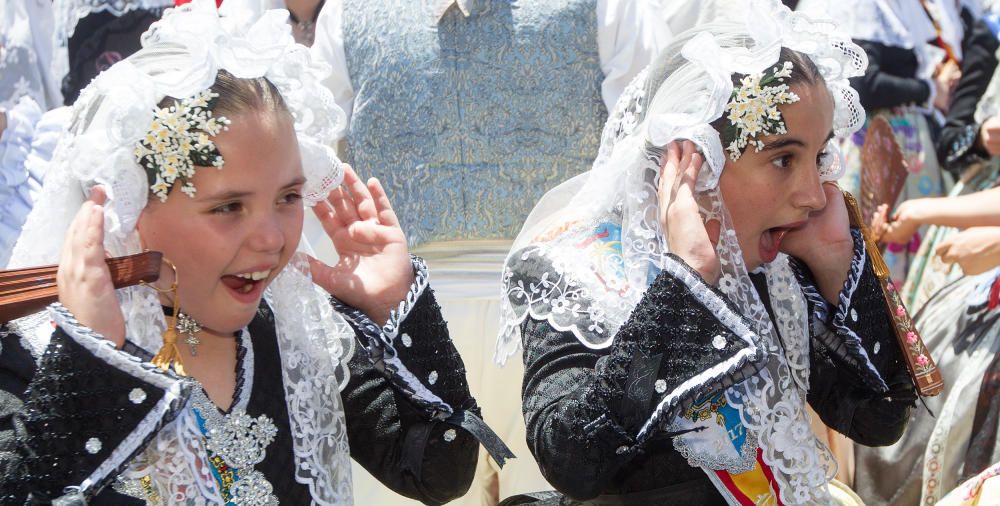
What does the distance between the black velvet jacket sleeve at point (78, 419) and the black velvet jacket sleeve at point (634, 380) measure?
2.59 feet

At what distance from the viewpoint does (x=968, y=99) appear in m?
5.77

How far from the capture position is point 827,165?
3.08 metres

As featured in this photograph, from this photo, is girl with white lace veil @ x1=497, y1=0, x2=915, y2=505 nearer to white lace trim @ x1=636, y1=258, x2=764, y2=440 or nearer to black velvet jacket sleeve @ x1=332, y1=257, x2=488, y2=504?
white lace trim @ x1=636, y1=258, x2=764, y2=440

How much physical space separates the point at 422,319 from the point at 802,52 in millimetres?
983

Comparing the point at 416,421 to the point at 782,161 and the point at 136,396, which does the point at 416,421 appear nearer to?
the point at 136,396

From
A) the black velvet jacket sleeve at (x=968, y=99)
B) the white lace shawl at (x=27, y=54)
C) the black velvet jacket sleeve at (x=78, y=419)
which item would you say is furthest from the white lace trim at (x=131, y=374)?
the black velvet jacket sleeve at (x=968, y=99)

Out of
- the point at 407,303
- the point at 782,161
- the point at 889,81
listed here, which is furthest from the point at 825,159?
the point at 889,81

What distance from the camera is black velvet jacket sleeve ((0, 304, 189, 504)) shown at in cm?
208

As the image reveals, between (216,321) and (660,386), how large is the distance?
2.72ft

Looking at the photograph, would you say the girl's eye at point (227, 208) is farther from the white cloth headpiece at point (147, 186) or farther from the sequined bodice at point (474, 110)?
the sequined bodice at point (474, 110)

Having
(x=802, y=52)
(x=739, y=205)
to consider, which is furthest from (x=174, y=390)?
(x=802, y=52)

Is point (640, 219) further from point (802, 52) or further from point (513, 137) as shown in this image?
point (513, 137)

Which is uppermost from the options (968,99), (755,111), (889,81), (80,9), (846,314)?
(755,111)

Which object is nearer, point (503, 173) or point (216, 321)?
point (216, 321)
